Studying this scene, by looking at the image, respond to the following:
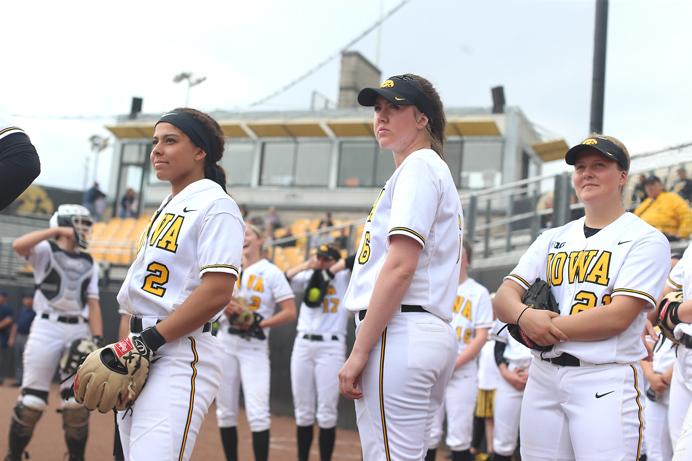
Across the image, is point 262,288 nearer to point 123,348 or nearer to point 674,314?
point 674,314

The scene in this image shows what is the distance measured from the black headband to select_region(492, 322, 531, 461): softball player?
420 centimetres

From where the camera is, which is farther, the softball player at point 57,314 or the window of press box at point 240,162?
the window of press box at point 240,162

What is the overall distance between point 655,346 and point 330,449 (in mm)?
3441

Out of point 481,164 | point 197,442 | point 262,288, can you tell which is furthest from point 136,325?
point 481,164

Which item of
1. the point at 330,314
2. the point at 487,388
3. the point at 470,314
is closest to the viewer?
the point at 470,314

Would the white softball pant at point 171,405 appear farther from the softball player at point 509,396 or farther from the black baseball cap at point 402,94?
the softball player at point 509,396

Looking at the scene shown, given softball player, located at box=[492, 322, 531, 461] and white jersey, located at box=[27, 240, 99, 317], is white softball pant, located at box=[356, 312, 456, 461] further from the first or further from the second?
white jersey, located at box=[27, 240, 99, 317]

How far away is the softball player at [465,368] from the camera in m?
7.36

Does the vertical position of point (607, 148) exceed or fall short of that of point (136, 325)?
it exceeds it

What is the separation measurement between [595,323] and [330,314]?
5.21 m

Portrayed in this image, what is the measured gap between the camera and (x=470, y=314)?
771 centimetres

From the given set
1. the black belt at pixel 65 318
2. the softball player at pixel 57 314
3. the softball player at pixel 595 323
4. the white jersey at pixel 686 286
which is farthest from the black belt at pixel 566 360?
the black belt at pixel 65 318

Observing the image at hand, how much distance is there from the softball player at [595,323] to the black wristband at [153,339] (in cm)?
167

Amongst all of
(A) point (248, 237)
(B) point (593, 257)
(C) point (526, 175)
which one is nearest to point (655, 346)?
(B) point (593, 257)
